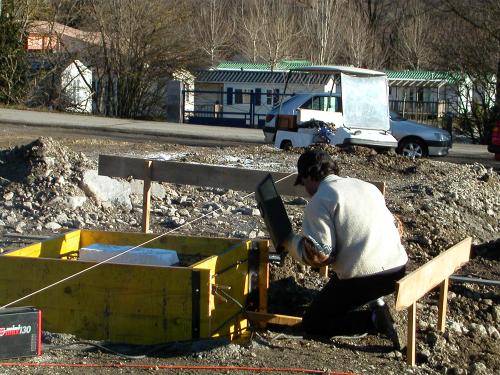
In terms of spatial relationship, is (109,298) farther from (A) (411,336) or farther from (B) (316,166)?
(A) (411,336)

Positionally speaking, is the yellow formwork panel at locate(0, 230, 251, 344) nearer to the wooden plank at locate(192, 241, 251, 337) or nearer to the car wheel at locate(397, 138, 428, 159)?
the wooden plank at locate(192, 241, 251, 337)

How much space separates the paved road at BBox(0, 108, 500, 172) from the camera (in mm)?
28056

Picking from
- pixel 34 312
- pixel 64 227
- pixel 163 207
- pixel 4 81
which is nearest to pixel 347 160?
pixel 163 207

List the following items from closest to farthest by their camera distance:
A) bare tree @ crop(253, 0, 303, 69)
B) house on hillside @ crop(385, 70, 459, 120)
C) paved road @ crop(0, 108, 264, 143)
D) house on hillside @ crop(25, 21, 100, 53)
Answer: paved road @ crop(0, 108, 264, 143)
house on hillside @ crop(385, 70, 459, 120)
house on hillside @ crop(25, 21, 100, 53)
bare tree @ crop(253, 0, 303, 69)

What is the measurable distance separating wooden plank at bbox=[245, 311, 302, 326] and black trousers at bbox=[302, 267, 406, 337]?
0.26ft

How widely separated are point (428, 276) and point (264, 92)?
3815cm

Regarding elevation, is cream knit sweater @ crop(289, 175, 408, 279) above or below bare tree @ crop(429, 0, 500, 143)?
below

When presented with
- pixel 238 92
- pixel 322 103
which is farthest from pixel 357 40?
pixel 322 103

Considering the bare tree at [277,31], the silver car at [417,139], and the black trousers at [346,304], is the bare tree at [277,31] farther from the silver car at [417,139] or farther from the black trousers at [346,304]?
the black trousers at [346,304]

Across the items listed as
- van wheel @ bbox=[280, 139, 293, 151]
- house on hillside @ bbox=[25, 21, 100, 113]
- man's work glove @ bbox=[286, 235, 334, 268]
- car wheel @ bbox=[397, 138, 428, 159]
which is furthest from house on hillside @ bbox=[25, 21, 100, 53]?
man's work glove @ bbox=[286, 235, 334, 268]

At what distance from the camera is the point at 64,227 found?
1093 centimetres

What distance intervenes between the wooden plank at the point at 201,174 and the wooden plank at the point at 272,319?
1766 millimetres

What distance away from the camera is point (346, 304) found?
6426 millimetres

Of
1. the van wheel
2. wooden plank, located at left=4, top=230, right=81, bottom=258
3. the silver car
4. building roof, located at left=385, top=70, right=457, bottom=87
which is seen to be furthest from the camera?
building roof, located at left=385, top=70, right=457, bottom=87
